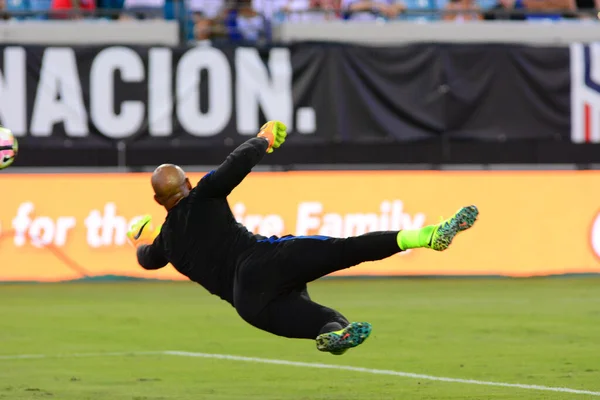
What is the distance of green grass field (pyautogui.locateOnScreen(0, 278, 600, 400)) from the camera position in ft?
33.7

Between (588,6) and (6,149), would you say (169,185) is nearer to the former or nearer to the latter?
(6,149)

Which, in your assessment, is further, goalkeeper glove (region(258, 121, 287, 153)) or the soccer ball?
the soccer ball

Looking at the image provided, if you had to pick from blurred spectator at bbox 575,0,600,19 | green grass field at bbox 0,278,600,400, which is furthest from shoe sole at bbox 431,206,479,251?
blurred spectator at bbox 575,0,600,19

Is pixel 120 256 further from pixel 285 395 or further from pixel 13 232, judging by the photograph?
pixel 285 395

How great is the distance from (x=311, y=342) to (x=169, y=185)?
480cm

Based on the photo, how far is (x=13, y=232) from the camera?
20016 millimetres

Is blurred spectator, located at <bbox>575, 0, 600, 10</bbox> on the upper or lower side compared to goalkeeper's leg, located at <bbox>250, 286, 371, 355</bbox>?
upper

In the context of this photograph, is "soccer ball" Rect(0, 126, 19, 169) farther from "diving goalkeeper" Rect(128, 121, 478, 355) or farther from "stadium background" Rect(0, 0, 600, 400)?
"diving goalkeeper" Rect(128, 121, 478, 355)

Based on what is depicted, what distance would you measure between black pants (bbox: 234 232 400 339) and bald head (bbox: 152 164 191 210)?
0.72m

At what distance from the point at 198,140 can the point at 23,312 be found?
692 centimetres

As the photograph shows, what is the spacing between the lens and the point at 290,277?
9047 mm

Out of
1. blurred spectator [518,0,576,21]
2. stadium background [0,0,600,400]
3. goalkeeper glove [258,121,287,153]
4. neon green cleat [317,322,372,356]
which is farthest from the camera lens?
blurred spectator [518,0,576,21]

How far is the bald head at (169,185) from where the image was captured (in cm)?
934

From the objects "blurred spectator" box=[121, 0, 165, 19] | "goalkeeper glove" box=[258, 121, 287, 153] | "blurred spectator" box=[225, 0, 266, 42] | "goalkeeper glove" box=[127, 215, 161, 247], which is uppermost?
"blurred spectator" box=[121, 0, 165, 19]
